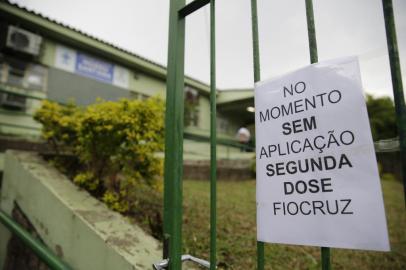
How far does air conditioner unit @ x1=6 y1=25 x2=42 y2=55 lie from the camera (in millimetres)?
7734

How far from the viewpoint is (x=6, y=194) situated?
393 centimetres

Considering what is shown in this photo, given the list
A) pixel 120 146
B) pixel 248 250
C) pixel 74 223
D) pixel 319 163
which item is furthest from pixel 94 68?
pixel 319 163

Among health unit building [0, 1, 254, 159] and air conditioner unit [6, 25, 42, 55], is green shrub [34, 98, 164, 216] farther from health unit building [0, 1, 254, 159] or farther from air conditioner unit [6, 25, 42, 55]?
air conditioner unit [6, 25, 42, 55]

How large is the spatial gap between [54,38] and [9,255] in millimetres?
7976

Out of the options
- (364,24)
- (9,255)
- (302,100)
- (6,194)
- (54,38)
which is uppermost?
(54,38)

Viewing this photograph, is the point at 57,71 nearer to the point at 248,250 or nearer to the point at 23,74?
the point at 23,74

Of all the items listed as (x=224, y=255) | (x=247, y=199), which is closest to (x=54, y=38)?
(x=247, y=199)

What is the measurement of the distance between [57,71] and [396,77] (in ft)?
34.2

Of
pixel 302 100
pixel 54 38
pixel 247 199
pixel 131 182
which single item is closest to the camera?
pixel 302 100

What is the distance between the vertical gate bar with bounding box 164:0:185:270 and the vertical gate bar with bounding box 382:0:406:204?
0.96 metres

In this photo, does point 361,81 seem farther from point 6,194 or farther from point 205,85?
point 205,85

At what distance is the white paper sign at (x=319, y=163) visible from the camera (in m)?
0.83

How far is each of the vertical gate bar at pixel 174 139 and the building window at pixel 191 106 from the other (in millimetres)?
11377

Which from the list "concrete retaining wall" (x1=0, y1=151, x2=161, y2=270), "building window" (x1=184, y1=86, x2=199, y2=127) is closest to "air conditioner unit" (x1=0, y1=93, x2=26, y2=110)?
"concrete retaining wall" (x1=0, y1=151, x2=161, y2=270)
